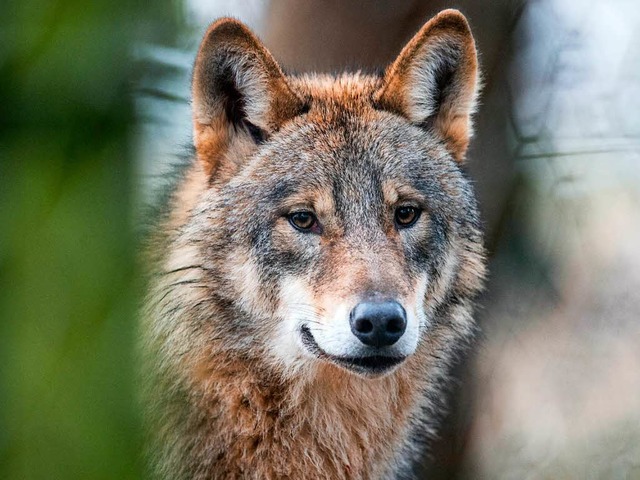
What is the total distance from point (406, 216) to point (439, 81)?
2.57 ft

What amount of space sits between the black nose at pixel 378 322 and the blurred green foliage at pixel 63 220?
226cm

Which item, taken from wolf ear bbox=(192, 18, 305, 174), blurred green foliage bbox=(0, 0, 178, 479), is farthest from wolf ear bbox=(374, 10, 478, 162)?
blurred green foliage bbox=(0, 0, 178, 479)

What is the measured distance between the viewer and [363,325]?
2.83 metres

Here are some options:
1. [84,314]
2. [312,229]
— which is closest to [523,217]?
[312,229]

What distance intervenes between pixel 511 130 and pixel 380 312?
7.44ft

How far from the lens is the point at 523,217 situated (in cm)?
472

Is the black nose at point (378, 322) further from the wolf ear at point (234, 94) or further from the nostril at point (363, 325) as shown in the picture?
the wolf ear at point (234, 94)

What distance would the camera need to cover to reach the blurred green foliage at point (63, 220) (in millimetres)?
540

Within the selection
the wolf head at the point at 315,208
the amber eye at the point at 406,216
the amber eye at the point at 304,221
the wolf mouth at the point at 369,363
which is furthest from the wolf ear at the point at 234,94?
the wolf mouth at the point at 369,363

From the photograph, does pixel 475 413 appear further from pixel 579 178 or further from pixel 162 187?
pixel 162 187

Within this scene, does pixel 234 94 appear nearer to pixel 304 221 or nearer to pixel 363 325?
pixel 304 221

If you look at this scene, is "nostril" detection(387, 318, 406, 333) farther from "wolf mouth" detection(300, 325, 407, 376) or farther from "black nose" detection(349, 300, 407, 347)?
"wolf mouth" detection(300, 325, 407, 376)

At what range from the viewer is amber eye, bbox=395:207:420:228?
131 inches

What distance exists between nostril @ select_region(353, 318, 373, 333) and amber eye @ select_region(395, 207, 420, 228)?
613mm
